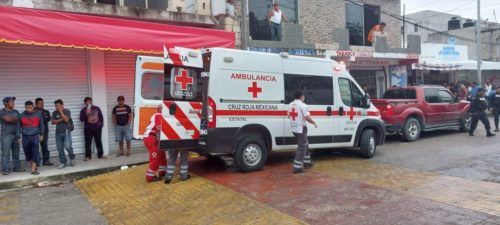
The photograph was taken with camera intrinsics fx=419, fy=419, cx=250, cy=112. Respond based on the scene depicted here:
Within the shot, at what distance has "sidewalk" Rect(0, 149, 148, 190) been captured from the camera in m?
8.30

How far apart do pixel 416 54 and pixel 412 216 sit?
52.4 ft

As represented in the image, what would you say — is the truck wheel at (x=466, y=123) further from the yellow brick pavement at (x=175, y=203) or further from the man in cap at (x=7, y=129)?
the man in cap at (x=7, y=129)

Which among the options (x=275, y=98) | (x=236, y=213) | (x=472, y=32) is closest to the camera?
(x=236, y=213)

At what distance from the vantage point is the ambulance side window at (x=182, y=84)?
7.57 meters

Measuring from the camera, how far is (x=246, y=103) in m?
8.21

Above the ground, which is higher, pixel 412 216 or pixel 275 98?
pixel 275 98

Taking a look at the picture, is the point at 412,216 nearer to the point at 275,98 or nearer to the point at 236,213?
the point at 236,213

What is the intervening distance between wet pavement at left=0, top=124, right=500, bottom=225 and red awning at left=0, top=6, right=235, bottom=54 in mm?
2984

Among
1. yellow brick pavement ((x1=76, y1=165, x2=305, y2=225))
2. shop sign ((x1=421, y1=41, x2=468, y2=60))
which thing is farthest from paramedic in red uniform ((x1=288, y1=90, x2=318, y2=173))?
shop sign ((x1=421, y1=41, x2=468, y2=60))

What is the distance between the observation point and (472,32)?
32.7m

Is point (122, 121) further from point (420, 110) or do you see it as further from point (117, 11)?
point (420, 110)

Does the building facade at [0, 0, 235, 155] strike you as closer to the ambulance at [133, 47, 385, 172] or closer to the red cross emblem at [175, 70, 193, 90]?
the ambulance at [133, 47, 385, 172]

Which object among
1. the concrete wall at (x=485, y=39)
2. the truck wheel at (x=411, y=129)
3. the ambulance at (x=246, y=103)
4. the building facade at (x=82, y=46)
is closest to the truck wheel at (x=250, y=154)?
the ambulance at (x=246, y=103)

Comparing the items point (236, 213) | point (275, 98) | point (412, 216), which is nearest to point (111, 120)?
point (275, 98)
